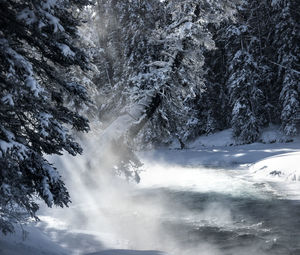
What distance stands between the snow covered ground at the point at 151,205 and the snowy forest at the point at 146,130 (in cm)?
7

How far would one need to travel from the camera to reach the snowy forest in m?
5.09

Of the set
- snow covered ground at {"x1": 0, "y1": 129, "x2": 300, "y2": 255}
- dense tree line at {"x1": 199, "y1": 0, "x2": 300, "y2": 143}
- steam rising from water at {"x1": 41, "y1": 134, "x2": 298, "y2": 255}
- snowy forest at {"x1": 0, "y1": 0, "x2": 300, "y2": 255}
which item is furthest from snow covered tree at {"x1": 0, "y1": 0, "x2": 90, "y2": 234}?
dense tree line at {"x1": 199, "y1": 0, "x2": 300, "y2": 143}

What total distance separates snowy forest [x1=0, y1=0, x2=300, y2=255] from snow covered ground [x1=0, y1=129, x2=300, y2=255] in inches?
2.7

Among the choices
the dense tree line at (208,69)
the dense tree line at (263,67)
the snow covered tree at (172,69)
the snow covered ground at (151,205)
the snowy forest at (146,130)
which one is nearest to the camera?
the snowy forest at (146,130)

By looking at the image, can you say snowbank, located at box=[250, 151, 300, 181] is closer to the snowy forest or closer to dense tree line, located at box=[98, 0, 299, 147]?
the snowy forest

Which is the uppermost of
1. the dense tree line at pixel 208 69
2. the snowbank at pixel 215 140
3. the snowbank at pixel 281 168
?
the dense tree line at pixel 208 69

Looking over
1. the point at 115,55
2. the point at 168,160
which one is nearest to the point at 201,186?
the point at 168,160

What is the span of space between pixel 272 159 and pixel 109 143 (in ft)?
36.6

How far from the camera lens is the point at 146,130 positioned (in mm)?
14398

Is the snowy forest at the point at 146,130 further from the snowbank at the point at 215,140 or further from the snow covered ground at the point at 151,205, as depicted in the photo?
the snowbank at the point at 215,140

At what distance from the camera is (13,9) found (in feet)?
17.5

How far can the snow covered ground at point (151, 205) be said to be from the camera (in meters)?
7.79

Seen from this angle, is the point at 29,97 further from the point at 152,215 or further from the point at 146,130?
the point at 146,130

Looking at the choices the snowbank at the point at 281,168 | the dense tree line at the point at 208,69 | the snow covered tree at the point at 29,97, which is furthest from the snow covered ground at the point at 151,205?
the dense tree line at the point at 208,69
